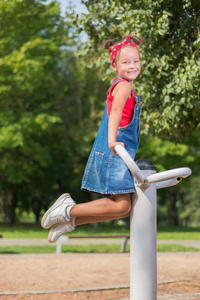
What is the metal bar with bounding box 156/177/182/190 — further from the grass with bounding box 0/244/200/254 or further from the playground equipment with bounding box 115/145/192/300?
the grass with bounding box 0/244/200/254

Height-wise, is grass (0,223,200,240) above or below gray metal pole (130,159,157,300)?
below

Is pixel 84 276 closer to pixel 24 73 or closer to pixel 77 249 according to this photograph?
pixel 77 249

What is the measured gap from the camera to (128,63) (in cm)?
319

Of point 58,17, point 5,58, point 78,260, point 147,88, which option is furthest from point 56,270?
point 58,17

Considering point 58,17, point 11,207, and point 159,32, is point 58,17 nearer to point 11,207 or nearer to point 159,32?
point 11,207

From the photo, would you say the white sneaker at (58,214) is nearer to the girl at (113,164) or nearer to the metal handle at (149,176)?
the girl at (113,164)

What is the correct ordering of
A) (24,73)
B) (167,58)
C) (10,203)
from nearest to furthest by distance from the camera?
(167,58) → (24,73) → (10,203)

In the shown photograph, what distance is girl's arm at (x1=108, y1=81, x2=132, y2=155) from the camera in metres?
2.86

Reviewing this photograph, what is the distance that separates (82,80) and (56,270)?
1772 centimetres

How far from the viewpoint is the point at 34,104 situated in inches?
1016

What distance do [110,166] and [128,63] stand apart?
730mm

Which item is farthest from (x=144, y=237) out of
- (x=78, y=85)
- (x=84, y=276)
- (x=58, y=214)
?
(x=78, y=85)

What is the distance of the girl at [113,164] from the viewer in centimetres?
296

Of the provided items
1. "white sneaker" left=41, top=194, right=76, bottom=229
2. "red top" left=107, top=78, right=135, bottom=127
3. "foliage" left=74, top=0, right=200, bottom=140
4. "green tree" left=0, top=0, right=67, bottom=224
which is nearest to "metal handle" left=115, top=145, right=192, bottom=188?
"red top" left=107, top=78, right=135, bottom=127
